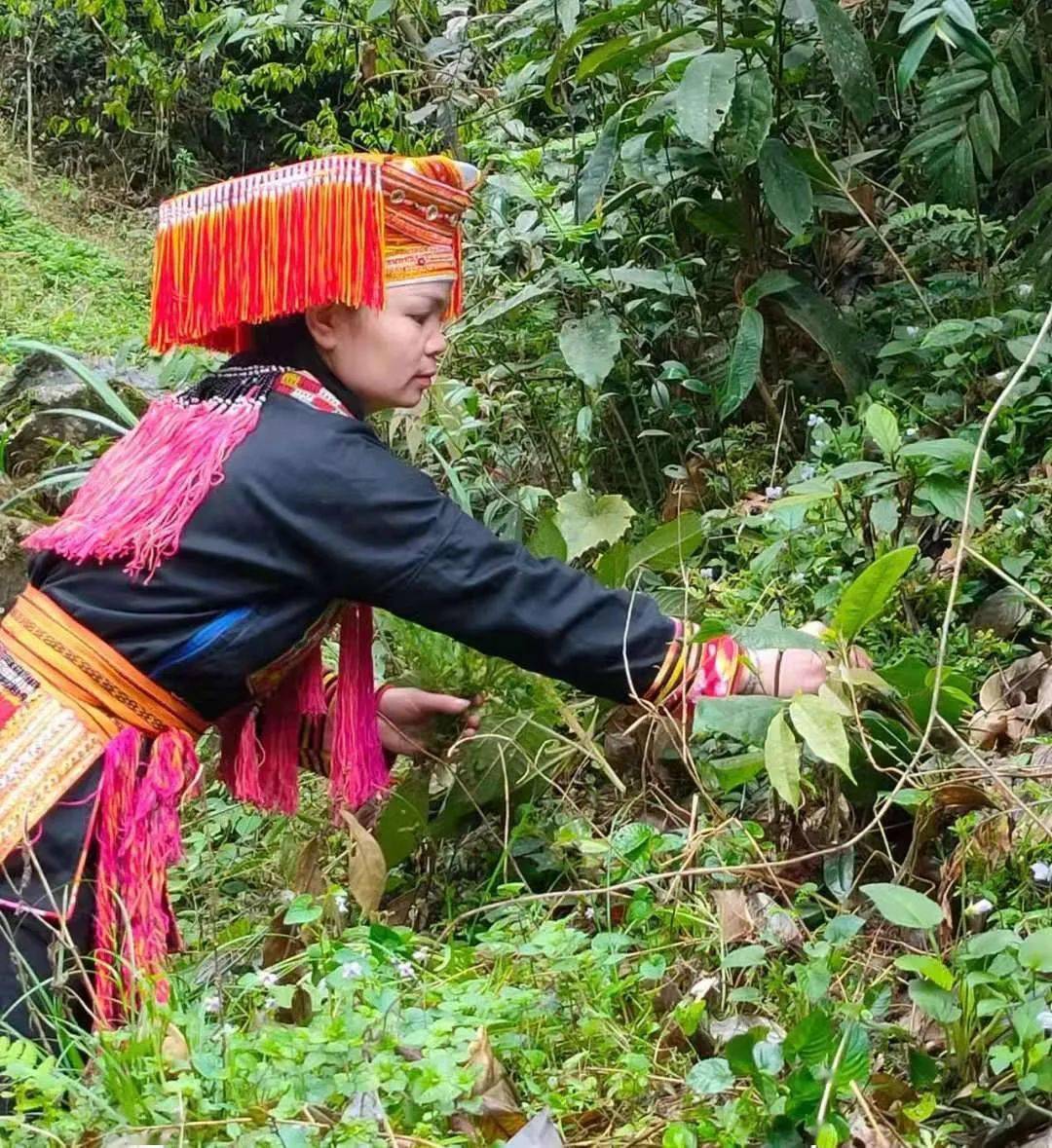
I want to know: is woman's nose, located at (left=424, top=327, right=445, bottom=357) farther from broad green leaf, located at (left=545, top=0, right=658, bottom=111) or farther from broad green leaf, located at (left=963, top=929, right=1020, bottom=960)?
broad green leaf, located at (left=963, top=929, right=1020, bottom=960)

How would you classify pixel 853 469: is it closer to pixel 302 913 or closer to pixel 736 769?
pixel 736 769

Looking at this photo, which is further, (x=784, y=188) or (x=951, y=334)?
(x=784, y=188)

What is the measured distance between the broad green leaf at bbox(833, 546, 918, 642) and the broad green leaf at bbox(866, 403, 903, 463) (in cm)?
45

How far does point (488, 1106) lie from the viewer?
1178 mm

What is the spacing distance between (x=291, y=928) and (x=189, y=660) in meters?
0.35

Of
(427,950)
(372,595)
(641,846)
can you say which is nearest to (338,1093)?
(427,950)

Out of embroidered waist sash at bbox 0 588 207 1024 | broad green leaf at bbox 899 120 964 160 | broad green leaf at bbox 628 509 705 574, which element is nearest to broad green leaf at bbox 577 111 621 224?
broad green leaf at bbox 899 120 964 160

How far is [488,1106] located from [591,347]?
1.70 m

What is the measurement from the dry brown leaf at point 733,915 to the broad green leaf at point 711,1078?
33 cm

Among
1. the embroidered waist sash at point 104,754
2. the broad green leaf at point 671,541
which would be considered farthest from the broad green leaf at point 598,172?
the embroidered waist sash at point 104,754

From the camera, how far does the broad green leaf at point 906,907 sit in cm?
121

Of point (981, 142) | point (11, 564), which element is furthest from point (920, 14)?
point (11, 564)

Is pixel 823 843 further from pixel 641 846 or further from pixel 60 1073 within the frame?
pixel 60 1073

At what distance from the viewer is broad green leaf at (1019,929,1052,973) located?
3.83ft
